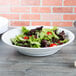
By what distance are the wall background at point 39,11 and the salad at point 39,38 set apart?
40.1 inches

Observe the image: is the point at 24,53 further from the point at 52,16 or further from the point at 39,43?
the point at 52,16

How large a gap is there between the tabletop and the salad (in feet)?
0.20

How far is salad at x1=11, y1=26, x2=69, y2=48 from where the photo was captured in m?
1.09

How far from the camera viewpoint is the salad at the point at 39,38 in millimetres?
1095

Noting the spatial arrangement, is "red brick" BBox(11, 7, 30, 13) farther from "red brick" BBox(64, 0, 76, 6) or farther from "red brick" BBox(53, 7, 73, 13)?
"red brick" BBox(64, 0, 76, 6)

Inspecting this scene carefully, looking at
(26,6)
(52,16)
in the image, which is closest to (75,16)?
(52,16)

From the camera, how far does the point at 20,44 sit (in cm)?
112

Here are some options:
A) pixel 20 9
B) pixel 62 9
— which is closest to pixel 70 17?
pixel 62 9

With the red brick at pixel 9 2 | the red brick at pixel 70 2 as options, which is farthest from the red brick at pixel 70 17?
the red brick at pixel 9 2

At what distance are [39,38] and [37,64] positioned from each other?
205 mm

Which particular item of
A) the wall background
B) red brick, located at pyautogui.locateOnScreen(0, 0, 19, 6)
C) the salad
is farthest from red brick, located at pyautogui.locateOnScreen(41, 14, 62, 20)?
the salad

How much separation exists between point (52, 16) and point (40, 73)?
4.94 ft

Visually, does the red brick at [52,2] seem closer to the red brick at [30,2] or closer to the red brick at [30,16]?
the red brick at [30,2]

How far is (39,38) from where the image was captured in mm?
1158
